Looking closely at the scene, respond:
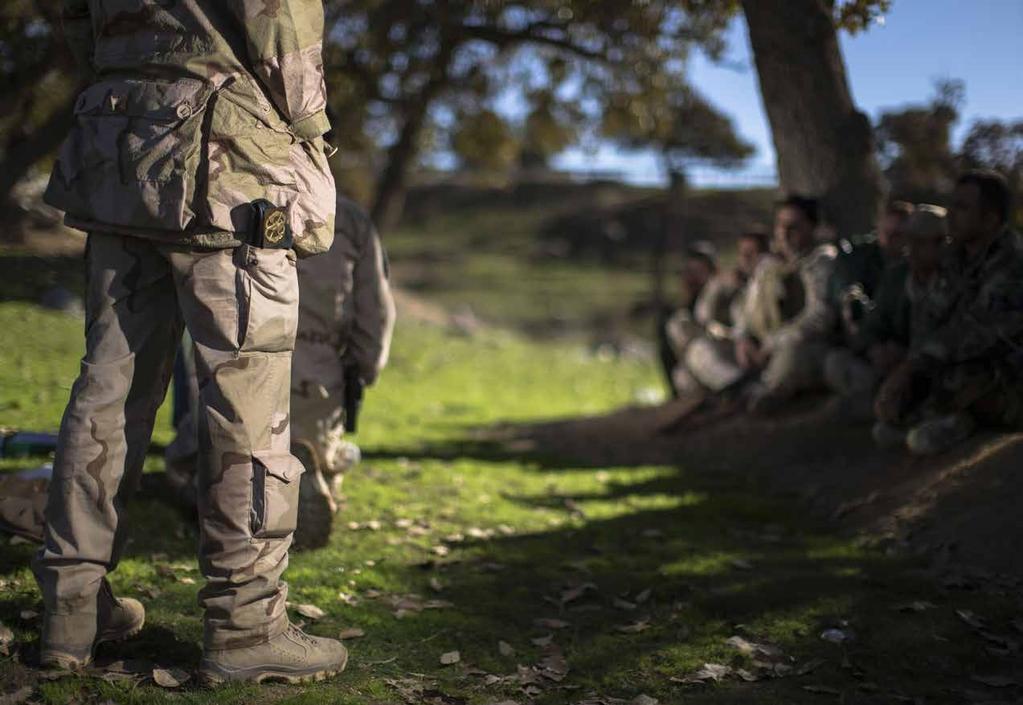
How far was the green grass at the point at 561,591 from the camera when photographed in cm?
419

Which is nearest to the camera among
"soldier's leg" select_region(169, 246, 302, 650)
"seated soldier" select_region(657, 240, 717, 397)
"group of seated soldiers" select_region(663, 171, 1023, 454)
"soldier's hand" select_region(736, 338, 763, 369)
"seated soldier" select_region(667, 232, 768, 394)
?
"soldier's leg" select_region(169, 246, 302, 650)

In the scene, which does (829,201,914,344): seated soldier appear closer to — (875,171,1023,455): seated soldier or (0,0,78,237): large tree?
(875,171,1023,455): seated soldier

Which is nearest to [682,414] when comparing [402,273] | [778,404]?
[778,404]

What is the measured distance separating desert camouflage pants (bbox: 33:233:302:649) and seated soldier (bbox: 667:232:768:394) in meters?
8.04

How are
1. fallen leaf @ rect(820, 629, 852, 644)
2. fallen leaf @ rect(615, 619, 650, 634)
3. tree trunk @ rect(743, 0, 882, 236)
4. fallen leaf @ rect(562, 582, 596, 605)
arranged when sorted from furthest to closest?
tree trunk @ rect(743, 0, 882, 236)
fallen leaf @ rect(562, 582, 596, 605)
fallen leaf @ rect(615, 619, 650, 634)
fallen leaf @ rect(820, 629, 852, 644)

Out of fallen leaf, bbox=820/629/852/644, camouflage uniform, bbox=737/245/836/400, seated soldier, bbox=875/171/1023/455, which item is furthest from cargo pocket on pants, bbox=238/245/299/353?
camouflage uniform, bbox=737/245/836/400

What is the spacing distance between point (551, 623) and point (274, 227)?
97.3 inches

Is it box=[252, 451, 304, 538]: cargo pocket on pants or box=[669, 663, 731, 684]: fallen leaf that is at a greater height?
box=[252, 451, 304, 538]: cargo pocket on pants

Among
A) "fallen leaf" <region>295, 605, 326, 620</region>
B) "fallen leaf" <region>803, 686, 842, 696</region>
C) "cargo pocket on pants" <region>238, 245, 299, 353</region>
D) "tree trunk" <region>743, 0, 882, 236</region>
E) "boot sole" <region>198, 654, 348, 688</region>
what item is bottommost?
"fallen leaf" <region>803, 686, 842, 696</region>

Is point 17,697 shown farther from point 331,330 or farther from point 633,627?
point 331,330

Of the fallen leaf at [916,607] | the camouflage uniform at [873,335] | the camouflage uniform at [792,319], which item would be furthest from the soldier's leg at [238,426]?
the camouflage uniform at [792,319]

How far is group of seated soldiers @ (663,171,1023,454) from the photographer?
705 centimetres

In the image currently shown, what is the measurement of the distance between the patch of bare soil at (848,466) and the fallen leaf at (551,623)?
7.77 feet

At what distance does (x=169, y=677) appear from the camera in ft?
12.3
